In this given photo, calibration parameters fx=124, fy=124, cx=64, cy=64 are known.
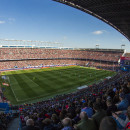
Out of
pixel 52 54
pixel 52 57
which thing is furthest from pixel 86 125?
pixel 52 54

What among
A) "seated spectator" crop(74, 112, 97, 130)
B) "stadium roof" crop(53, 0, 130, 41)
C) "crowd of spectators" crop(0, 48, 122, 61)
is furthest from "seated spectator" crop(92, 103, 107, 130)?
"crowd of spectators" crop(0, 48, 122, 61)

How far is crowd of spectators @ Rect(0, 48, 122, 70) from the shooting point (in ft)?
194

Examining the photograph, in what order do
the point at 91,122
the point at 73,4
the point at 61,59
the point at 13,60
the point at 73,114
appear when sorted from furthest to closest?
1. the point at 61,59
2. the point at 13,60
3. the point at 73,4
4. the point at 73,114
5. the point at 91,122

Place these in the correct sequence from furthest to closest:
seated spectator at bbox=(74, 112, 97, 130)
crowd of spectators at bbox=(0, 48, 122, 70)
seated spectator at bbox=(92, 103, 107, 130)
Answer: crowd of spectators at bbox=(0, 48, 122, 70), seated spectator at bbox=(92, 103, 107, 130), seated spectator at bbox=(74, 112, 97, 130)

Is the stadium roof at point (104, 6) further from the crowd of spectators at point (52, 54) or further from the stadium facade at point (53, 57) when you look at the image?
the crowd of spectators at point (52, 54)

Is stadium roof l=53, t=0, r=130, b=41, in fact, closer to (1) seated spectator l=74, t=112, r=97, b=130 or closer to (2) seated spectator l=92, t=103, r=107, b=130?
(2) seated spectator l=92, t=103, r=107, b=130

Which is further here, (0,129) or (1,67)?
(1,67)

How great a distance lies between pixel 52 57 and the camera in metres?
73.4

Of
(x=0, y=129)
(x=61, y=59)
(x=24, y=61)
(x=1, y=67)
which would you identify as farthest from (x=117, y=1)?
(x=61, y=59)

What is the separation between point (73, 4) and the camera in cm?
1599

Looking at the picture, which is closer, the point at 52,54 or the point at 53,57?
the point at 53,57

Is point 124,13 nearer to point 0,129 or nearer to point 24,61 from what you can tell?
point 0,129

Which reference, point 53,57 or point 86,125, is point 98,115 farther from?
point 53,57

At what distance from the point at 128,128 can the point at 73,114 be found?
334 cm
